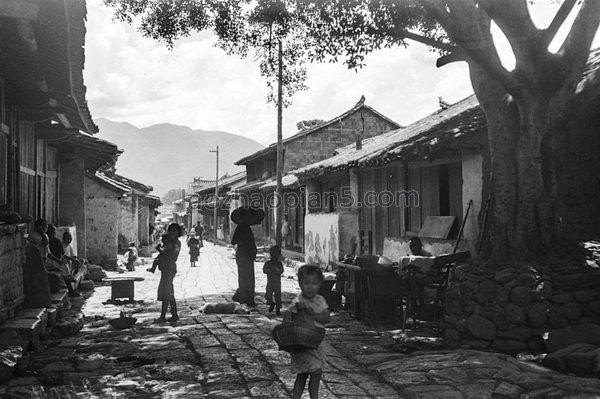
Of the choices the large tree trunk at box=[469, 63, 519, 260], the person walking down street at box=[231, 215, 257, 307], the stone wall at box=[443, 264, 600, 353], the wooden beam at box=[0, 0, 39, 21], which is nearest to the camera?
the wooden beam at box=[0, 0, 39, 21]

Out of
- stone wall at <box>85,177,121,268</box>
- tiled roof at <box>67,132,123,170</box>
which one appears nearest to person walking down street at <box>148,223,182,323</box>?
tiled roof at <box>67,132,123,170</box>

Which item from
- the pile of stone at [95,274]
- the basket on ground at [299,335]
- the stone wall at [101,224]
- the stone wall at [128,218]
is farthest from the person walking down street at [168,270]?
the stone wall at [128,218]

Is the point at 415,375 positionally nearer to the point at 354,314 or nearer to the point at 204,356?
the point at 204,356

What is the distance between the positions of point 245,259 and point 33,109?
4604 millimetres

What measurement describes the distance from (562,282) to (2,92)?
808cm

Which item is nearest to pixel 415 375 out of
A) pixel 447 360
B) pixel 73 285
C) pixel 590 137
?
pixel 447 360

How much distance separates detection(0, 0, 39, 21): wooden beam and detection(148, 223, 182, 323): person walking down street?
464 centimetres

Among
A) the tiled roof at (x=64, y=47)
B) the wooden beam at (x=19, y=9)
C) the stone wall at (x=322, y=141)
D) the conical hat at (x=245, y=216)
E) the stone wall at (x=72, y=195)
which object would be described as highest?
the stone wall at (x=322, y=141)

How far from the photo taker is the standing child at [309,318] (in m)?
4.51

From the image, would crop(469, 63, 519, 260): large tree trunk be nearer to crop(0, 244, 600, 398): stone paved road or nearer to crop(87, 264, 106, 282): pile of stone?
crop(0, 244, 600, 398): stone paved road

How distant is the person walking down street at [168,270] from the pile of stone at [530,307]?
4528mm

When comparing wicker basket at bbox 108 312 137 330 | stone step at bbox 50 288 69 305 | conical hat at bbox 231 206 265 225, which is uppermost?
conical hat at bbox 231 206 265 225

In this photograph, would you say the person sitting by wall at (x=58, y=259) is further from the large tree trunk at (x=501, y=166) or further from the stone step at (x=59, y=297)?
the large tree trunk at (x=501, y=166)

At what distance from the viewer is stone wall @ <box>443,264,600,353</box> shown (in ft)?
22.9
